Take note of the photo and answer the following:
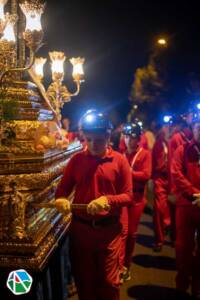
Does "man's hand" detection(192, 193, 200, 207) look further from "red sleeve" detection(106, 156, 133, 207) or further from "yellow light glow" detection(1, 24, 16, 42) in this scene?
"yellow light glow" detection(1, 24, 16, 42)

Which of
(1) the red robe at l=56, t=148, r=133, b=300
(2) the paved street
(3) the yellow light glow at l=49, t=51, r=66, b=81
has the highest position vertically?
(3) the yellow light glow at l=49, t=51, r=66, b=81

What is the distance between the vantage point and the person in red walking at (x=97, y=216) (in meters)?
3.54

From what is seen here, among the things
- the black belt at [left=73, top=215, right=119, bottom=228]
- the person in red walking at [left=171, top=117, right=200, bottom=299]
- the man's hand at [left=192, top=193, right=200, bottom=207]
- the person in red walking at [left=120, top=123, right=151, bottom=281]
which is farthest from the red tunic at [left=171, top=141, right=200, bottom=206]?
the black belt at [left=73, top=215, right=119, bottom=228]

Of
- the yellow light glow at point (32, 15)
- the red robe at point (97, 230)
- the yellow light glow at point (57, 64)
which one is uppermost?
the yellow light glow at point (57, 64)

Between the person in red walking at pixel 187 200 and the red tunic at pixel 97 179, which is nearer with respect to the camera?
the red tunic at pixel 97 179

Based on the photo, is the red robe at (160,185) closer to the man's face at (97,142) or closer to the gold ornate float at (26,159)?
the gold ornate float at (26,159)

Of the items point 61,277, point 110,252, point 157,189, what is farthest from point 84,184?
→ point 157,189

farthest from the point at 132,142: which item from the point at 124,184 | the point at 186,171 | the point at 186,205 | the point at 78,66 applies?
the point at 124,184

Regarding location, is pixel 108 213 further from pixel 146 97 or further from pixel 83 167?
pixel 146 97

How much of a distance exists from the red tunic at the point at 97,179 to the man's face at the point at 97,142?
62mm

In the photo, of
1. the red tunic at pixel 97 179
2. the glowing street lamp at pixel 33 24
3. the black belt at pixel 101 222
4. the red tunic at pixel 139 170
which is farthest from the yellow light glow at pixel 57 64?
the black belt at pixel 101 222

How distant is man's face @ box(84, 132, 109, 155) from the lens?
11.8 feet

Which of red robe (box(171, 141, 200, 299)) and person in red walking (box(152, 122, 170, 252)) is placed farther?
person in red walking (box(152, 122, 170, 252))

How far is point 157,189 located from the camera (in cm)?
727
